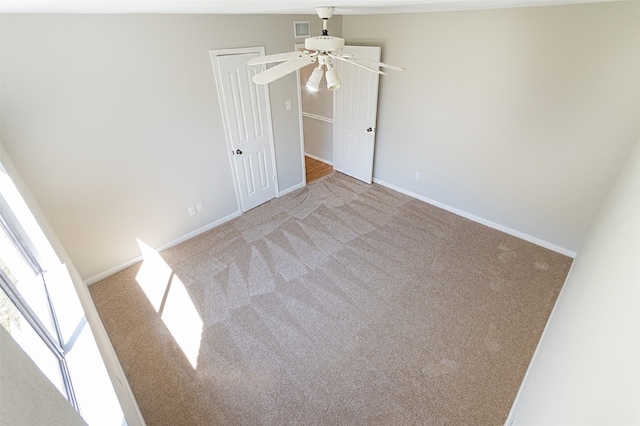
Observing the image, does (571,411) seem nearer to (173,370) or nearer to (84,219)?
(173,370)

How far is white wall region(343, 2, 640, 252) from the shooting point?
8.78ft

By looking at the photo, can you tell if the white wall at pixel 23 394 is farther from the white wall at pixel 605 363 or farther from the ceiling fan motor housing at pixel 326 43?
the ceiling fan motor housing at pixel 326 43

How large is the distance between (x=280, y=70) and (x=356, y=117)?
3.09 meters

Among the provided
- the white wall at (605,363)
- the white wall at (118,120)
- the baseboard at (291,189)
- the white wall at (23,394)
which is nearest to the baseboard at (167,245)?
the white wall at (118,120)

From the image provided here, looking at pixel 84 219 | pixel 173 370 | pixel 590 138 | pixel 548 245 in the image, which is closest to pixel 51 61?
pixel 84 219

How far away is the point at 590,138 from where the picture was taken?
290 cm

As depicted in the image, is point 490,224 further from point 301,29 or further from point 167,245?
point 167,245

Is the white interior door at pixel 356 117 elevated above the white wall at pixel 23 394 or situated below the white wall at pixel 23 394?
below

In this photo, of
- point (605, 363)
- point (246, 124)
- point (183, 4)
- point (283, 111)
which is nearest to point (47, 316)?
point (183, 4)

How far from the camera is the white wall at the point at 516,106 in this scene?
2.68 m

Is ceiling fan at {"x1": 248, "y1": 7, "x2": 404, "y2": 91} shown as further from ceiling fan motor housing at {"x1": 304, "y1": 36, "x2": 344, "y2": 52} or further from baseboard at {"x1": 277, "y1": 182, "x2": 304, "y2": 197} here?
baseboard at {"x1": 277, "y1": 182, "x2": 304, "y2": 197}

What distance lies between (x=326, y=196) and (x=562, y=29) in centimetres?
318

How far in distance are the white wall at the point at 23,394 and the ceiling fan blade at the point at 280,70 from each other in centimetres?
150

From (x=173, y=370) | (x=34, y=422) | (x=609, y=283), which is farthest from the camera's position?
(x=173, y=370)
